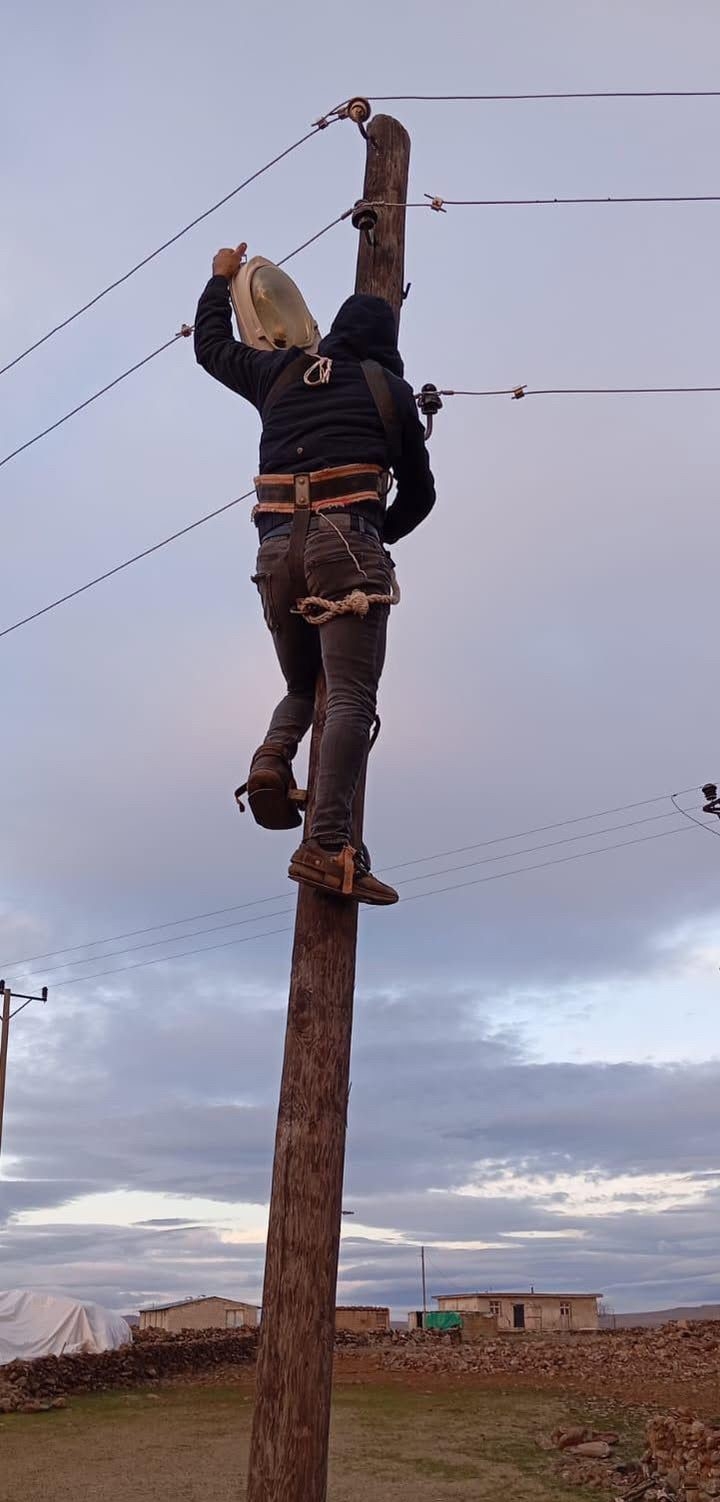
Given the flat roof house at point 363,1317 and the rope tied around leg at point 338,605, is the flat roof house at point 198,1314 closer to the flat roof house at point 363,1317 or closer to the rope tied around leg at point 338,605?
the flat roof house at point 363,1317

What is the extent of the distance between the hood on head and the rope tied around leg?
1.16 metres

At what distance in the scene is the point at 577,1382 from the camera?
55.5ft

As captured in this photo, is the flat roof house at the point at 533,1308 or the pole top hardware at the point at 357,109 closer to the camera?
the pole top hardware at the point at 357,109

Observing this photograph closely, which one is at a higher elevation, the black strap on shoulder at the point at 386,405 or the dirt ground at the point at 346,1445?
the black strap on shoulder at the point at 386,405

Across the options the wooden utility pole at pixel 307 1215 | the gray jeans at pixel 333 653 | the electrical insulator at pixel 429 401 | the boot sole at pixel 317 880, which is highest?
the electrical insulator at pixel 429 401

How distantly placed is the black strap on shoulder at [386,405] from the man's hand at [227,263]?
1.17 meters

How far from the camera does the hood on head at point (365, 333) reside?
5.57 metres

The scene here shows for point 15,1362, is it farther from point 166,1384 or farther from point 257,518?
point 257,518

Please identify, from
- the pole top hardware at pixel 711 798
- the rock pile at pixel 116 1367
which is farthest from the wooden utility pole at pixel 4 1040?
the pole top hardware at pixel 711 798

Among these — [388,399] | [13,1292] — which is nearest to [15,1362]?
[13,1292]

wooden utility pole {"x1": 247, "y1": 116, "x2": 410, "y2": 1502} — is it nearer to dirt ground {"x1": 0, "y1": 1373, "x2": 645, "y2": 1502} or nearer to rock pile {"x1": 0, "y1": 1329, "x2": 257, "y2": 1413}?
dirt ground {"x1": 0, "y1": 1373, "x2": 645, "y2": 1502}

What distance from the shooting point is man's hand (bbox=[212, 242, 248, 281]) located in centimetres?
608

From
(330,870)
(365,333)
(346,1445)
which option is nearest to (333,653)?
(330,870)

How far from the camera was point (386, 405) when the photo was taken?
17.6ft
